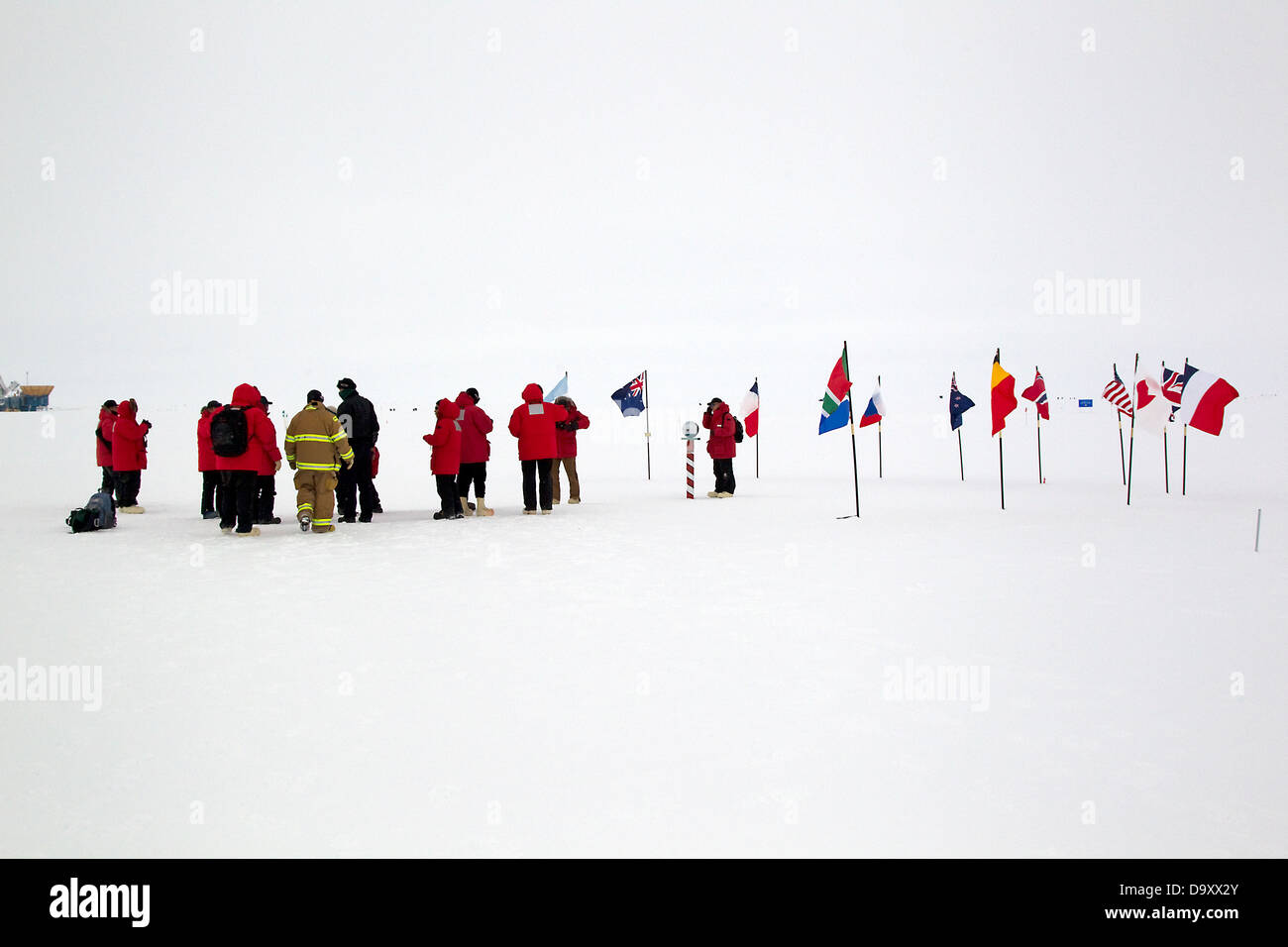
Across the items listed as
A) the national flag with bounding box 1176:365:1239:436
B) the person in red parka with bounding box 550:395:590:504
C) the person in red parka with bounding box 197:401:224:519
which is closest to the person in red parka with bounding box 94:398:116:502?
the person in red parka with bounding box 197:401:224:519

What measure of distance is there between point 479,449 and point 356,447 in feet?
6.90

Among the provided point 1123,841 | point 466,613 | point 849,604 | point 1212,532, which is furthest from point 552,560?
point 1212,532

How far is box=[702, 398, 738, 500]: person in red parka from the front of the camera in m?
20.0

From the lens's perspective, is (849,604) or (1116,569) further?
(1116,569)

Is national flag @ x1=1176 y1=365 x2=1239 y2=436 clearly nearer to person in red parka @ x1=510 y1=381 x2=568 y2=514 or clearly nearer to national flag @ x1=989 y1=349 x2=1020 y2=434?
national flag @ x1=989 y1=349 x2=1020 y2=434

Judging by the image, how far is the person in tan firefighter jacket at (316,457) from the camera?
44.6 ft

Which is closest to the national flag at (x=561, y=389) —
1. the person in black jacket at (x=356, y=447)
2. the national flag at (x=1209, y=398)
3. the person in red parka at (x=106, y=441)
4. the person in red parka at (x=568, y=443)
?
the person in red parka at (x=568, y=443)

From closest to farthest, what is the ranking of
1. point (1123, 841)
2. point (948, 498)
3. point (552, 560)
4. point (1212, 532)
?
point (1123, 841)
point (552, 560)
point (1212, 532)
point (948, 498)

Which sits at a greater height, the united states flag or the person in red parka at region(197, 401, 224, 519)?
the united states flag
